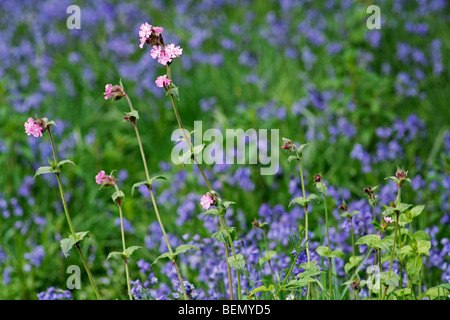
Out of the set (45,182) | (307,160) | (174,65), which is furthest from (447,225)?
(174,65)

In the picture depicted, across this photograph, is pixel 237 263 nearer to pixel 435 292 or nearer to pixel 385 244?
pixel 385 244

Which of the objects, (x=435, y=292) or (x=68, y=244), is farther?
(x=435, y=292)

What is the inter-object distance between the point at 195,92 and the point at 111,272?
208cm

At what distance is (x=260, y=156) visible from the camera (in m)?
3.46

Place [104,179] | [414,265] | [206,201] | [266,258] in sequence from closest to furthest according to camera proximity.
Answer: [206,201]
[104,179]
[414,265]
[266,258]

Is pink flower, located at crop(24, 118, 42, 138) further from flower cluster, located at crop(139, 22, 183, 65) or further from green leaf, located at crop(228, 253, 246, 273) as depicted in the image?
green leaf, located at crop(228, 253, 246, 273)

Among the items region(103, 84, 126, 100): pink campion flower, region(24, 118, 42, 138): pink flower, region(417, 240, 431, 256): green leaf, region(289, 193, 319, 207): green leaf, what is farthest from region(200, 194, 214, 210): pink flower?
region(417, 240, 431, 256): green leaf

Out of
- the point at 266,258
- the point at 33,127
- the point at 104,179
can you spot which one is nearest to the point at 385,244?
the point at 266,258

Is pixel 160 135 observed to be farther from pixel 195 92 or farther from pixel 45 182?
pixel 45 182

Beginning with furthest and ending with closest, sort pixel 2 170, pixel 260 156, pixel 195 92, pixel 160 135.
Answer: pixel 195 92 → pixel 160 135 → pixel 2 170 → pixel 260 156

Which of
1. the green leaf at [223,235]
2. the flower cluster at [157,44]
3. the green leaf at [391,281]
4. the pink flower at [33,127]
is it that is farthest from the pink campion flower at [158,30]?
the green leaf at [391,281]

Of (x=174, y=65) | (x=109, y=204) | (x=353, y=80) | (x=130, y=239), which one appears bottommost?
(x=130, y=239)

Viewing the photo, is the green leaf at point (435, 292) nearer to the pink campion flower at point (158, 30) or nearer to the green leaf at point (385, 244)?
the green leaf at point (385, 244)
